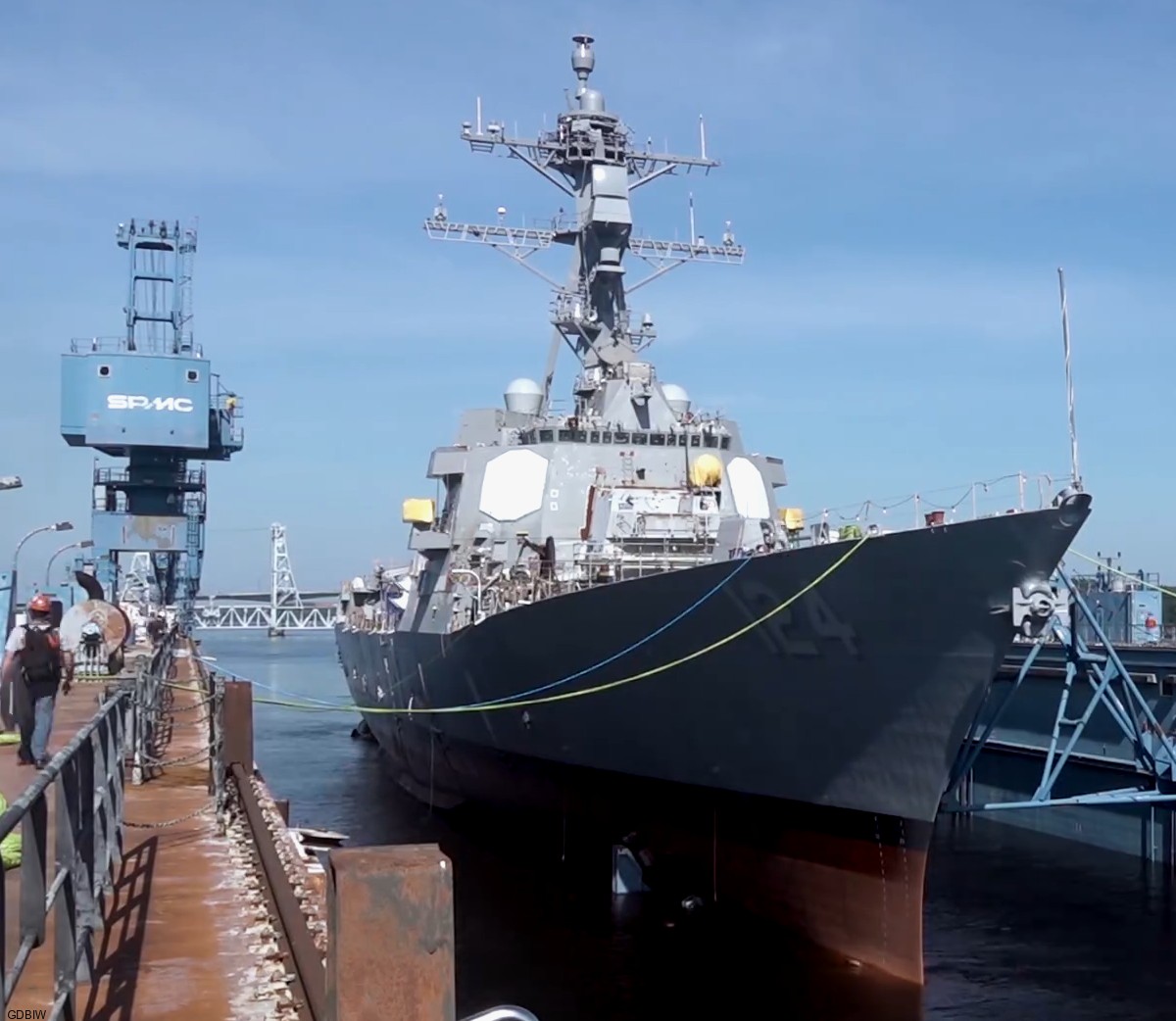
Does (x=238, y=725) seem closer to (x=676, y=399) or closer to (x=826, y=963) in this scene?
(x=826, y=963)

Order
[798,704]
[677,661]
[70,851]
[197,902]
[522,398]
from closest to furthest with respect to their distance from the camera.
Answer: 1. [70,851]
2. [197,902]
3. [798,704]
4. [677,661]
5. [522,398]

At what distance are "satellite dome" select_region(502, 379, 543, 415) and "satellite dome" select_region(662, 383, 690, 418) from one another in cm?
192

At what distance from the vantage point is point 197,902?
19.9 feet

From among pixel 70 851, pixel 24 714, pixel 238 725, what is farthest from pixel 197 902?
pixel 24 714

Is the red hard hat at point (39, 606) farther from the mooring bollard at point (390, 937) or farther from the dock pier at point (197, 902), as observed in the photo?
the mooring bollard at point (390, 937)

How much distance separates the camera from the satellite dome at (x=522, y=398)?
18.2m

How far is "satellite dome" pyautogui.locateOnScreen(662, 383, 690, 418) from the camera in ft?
58.2

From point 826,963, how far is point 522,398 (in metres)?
9.95

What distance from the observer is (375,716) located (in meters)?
23.4

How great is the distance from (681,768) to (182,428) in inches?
748

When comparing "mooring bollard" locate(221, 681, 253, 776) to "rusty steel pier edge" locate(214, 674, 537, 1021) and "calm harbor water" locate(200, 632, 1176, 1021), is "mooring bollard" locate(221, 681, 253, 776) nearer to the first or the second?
"calm harbor water" locate(200, 632, 1176, 1021)

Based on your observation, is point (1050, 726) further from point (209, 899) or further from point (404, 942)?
point (404, 942)

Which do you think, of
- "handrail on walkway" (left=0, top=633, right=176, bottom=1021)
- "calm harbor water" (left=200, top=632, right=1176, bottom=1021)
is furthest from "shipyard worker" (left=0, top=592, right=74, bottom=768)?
"calm harbor water" (left=200, top=632, right=1176, bottom=1021)

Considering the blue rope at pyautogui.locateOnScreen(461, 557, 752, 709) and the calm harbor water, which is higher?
the blue rope at pyautogui.locateOnScreen(461, 557, 752, 709)
